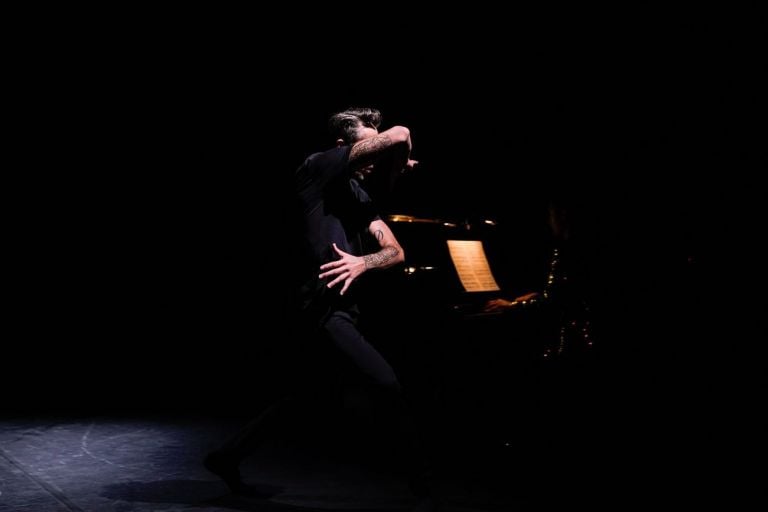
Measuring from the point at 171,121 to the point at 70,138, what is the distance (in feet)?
3.48

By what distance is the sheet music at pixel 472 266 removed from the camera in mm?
4418

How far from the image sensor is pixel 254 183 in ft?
22.9

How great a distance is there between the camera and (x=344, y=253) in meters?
2.51

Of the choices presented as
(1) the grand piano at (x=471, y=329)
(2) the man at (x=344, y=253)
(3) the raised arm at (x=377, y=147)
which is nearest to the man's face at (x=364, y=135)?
(2) the man at (x=344, y=253)

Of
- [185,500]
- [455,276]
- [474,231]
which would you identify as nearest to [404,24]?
[474,231]

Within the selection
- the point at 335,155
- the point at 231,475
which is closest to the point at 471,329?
the point at 231,475

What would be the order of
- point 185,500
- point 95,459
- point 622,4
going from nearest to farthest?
point 185,500 → point 95,459 → point 622,4

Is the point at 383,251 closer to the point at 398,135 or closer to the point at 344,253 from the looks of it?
the point at 344,253

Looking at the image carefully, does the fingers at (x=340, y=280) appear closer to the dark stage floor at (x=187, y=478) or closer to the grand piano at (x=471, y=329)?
the dark stage floor at (x=187, y=478)

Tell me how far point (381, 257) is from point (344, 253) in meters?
0.19

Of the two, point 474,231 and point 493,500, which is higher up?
point 474,231

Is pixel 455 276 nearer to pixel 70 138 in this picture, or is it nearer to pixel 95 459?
pixel 95 459

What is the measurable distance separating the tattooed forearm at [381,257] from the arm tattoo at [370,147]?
40 centimetres

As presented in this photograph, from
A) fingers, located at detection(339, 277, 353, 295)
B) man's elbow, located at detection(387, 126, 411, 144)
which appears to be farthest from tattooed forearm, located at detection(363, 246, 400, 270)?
man's elbow, located at detection(387, 126, 411, 144)
